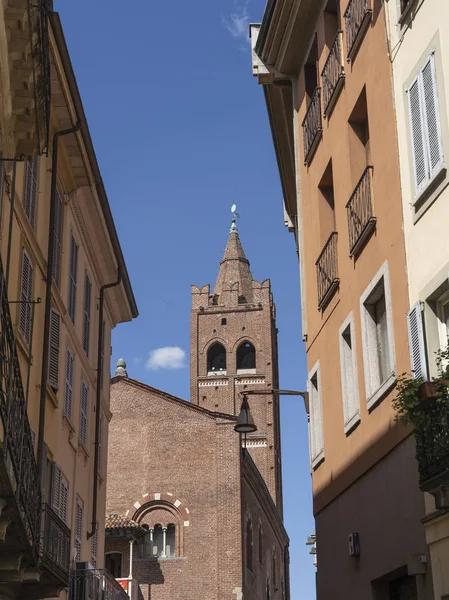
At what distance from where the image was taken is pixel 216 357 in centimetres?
7450

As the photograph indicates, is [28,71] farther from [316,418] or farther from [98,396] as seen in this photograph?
[98,396]

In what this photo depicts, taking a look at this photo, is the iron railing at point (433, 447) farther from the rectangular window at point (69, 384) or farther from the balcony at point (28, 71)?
the rectangular window at point (69, 384)

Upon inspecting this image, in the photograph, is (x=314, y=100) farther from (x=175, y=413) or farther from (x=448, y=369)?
(x=175, y=413)

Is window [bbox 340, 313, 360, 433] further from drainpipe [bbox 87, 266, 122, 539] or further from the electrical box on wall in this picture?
drainpipe [bbox 87, 266, 122, 539]

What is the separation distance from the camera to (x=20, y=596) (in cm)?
1361

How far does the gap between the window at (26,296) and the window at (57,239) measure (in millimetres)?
1837

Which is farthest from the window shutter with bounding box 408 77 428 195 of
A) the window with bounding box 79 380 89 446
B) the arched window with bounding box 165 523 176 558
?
the arched window with bounding box 165 523 176 558

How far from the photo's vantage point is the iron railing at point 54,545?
42.2ft

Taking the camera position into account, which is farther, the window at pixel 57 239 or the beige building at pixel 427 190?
the window at pixel 57 239

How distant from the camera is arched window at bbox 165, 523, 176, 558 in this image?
1548 inches

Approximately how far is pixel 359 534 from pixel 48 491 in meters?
5.99

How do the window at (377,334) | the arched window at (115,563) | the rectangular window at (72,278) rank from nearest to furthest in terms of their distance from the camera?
the window at (377,334) → the rectangular window at (72,278) → the arched window at (115,563)

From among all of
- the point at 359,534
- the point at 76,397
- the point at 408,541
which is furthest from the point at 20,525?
the point at 76,397

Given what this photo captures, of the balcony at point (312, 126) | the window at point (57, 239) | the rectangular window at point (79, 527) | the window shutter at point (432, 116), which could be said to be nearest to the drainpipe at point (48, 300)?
the window at point (57, 239)
